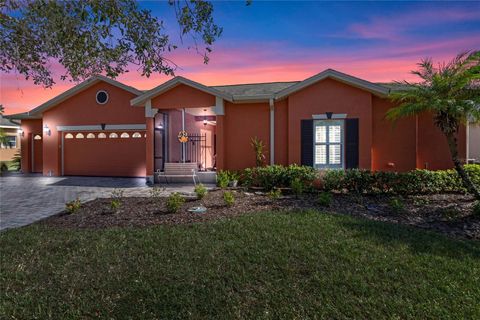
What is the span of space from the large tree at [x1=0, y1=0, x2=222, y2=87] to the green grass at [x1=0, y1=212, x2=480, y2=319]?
3288 mm

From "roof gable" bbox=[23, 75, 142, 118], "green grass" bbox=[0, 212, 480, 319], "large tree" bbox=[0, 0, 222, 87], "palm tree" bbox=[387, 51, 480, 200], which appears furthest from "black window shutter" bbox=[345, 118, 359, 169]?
"roof gable" bbox=[23, 75, 142, 118]

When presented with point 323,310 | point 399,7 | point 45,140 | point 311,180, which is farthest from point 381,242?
point 45,140

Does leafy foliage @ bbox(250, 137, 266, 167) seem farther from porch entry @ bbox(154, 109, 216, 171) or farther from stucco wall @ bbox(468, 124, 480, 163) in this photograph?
stucco wall @ bbox(468, 124, 480, 163)

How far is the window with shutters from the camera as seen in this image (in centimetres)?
1224

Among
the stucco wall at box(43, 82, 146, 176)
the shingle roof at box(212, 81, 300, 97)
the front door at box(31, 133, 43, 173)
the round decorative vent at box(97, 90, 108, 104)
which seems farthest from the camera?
the front door at box(31, 133, 43, 173)

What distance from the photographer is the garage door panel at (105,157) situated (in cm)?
1755

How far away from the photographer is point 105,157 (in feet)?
59.2

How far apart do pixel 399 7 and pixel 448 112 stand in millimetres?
3612

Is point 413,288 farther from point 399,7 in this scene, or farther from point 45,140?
point 45,140

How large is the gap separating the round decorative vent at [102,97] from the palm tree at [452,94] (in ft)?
48.7

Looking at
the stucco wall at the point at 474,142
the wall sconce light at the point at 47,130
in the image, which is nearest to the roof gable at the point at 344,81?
the stucco wall at the point at 474,142

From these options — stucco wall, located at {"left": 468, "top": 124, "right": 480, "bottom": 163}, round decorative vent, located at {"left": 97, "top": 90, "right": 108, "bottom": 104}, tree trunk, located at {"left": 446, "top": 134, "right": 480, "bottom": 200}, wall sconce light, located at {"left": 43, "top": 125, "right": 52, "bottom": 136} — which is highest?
round decorative vent, located at {"left": 97, "top": 90, "right": 108, "bottom": 104}

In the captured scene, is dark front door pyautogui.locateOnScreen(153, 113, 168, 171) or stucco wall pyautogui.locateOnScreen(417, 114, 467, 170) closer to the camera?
stucco wall pyautogui.locateOnScreen(417, 114, 467, 170)

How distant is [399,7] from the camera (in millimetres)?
9602
